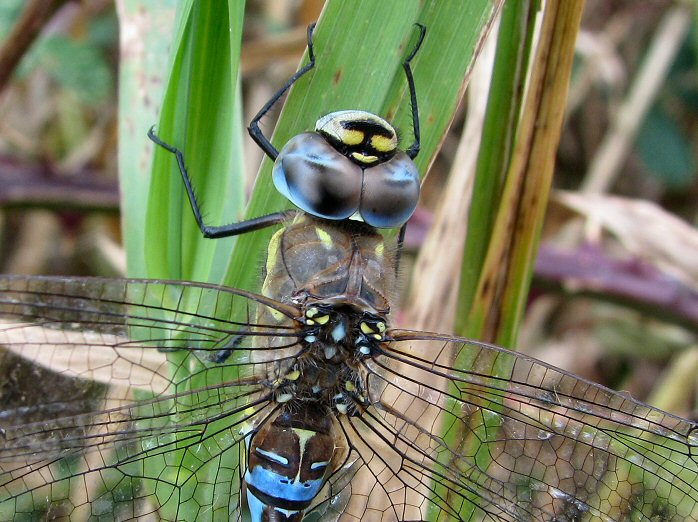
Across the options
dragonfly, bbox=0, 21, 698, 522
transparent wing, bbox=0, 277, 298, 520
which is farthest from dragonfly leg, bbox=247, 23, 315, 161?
transparent wing, bbox=0, 277, 298, 520

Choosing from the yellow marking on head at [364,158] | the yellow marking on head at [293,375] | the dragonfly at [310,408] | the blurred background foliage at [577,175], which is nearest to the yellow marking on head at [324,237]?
the dragonfly at [310,408]

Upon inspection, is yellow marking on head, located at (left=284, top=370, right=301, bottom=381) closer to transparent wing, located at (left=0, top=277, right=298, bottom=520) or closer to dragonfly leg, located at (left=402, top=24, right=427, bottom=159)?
transparent wing, located at (left=0, top=277, right=298, bottom=520)

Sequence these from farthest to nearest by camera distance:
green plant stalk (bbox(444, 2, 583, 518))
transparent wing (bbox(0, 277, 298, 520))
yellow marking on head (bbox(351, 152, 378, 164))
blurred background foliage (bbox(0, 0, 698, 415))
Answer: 1. blurred background foliage (bbox(0, 0, 698, 415))
2. yellow marking on head (bbox(351, 152, 378, 164))
3. green plant stalk (bbox(444, 2, 583, 518))
4. transparent wing (bbox(0, 277, 298, 520))

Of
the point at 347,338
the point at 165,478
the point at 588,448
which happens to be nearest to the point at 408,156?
the point at 347,338

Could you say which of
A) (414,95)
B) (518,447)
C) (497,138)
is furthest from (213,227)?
(518,447)

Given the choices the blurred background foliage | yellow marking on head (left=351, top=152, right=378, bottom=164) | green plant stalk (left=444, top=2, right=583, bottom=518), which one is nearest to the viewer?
green plant stalk (left=444, top=2, right=583, bottom=518)

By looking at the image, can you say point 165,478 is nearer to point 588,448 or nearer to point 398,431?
point 398,431
